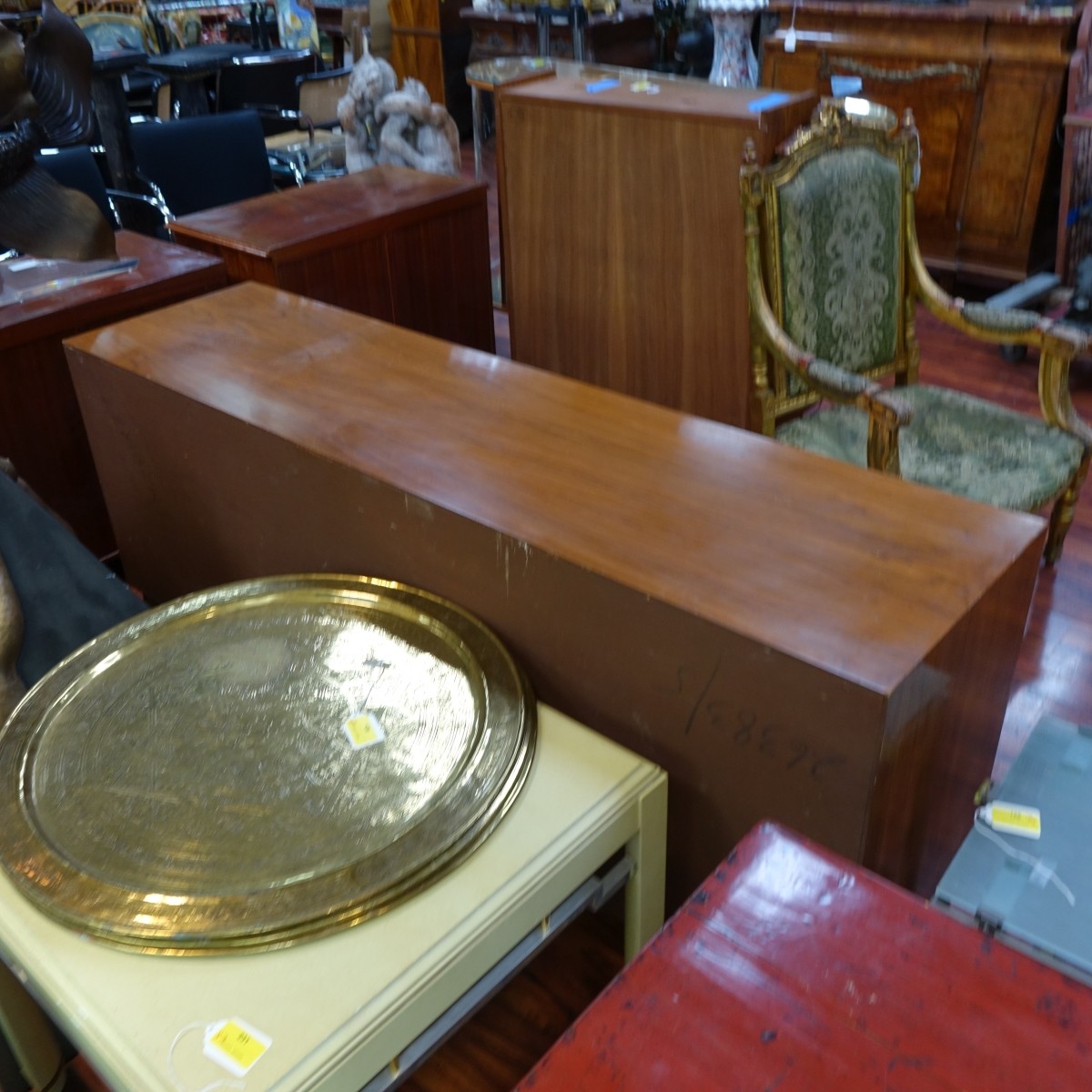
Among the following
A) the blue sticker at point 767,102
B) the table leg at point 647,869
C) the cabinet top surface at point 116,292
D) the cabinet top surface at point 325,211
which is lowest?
the table leg at point 647,869

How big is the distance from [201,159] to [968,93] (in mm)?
2507

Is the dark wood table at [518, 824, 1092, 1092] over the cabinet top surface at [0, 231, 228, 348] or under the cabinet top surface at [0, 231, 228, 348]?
under

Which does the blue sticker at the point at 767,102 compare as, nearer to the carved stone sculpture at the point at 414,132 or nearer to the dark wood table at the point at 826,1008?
the carved stone sculpture at the point at 414,132

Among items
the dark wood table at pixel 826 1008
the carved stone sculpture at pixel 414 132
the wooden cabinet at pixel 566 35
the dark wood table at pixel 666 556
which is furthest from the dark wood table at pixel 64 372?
the wooden cabinet at pixel 566 35

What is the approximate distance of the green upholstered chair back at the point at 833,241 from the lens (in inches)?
79.7

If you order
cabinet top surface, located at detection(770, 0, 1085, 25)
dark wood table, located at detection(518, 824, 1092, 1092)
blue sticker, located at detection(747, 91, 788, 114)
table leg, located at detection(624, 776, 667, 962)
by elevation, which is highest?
cabinet top surface, located at detection(770, 0, 1085, 25)

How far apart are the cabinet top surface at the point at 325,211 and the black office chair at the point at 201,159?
0.73 meters

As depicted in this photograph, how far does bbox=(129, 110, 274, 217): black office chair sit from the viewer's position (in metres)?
3.21

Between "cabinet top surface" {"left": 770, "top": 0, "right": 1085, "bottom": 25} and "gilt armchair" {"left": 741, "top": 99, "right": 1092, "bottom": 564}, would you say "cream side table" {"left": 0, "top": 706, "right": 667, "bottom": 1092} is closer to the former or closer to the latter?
"gilt armchair" {"left": 741, "top": 99, "right": 1092, "bottom": 564}

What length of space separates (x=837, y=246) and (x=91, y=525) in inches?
65.9

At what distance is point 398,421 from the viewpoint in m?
1.47

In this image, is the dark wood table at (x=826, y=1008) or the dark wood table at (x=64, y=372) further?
the dark wood table at (x=64, y=372)

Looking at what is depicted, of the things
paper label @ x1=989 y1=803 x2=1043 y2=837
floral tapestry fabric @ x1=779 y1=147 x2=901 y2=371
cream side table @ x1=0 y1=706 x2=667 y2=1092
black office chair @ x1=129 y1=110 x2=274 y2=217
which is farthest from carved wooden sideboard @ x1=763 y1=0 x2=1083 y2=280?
cream side table @ x1=0 y1=706 x2=667 y2=1092

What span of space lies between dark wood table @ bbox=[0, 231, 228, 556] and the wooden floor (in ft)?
4.00
